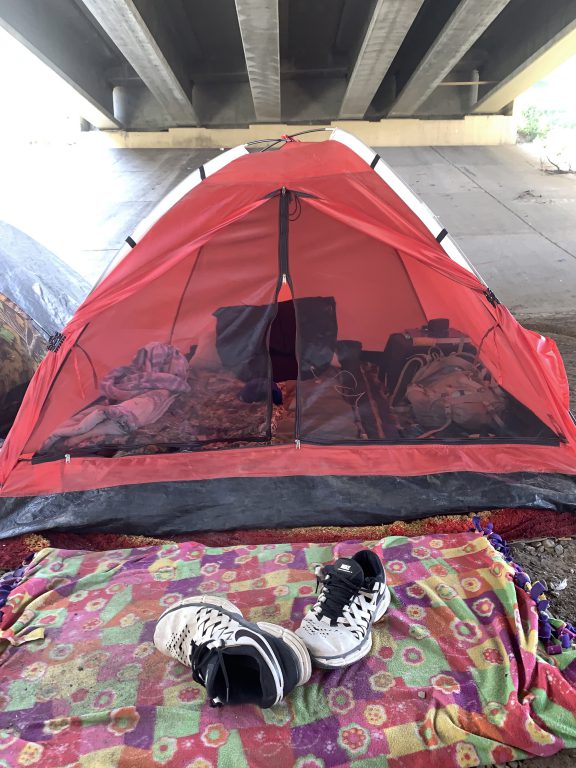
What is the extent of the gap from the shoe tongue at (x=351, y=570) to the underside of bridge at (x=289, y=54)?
14.9ft

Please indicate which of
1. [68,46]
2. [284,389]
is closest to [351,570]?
[284,389]

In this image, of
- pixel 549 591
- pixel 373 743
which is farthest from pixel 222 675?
pixel 549 591

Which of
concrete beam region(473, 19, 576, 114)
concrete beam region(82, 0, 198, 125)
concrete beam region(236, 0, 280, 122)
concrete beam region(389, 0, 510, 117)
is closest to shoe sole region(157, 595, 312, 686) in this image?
concrete beam region(236, 0, 280, 122)

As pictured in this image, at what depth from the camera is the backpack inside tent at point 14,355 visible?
236 centimetres

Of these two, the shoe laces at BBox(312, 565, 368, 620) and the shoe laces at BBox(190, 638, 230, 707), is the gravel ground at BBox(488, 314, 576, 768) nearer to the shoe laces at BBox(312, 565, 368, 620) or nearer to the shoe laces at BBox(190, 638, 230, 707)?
the shoe laces at BBox(312, 565, 368, 620)

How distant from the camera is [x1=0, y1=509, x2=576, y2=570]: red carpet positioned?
1685 millimetres

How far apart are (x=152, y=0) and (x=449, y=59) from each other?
3.04 meters

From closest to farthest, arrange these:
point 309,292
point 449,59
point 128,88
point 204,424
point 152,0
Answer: point 204,424 < point 309,292 < point 152,0 < point 449,59 < point 128,88

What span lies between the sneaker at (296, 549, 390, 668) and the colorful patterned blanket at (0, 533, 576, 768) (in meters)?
0.05

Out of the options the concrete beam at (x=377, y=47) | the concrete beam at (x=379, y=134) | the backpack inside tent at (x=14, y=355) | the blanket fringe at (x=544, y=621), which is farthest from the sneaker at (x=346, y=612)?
the concrete beam at (x=379, y=134)

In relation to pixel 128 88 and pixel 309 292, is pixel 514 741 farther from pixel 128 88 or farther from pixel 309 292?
pixel 128 88

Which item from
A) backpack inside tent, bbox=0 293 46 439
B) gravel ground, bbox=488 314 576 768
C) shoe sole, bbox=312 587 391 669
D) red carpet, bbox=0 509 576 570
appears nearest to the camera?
shoe sole, bbox=312 587 391 669

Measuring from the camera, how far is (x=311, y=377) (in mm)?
2164

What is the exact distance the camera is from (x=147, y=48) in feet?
17.2
